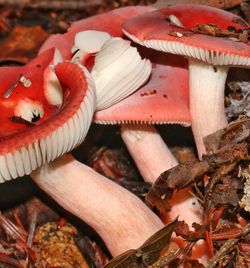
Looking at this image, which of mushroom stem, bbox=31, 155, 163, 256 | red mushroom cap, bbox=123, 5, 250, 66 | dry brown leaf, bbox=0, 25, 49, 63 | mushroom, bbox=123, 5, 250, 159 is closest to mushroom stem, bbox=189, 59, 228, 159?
mushroom, bbox=123, 5, 250, 159

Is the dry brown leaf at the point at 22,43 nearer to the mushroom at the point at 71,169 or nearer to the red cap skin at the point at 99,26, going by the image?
the red cap skin at the point at 99,26

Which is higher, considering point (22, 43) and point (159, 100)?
point (159, 100)

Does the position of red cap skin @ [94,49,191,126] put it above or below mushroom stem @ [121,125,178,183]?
above

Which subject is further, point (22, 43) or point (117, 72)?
point (22, 43)

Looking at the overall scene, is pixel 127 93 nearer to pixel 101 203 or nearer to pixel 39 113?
pixel 39 113

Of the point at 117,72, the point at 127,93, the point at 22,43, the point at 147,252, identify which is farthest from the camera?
the point at 22,43

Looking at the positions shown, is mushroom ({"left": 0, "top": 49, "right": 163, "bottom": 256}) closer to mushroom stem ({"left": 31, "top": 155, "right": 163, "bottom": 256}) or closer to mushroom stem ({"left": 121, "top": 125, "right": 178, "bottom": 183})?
mushroom stem ({"left": 31, "top": 155, "right": 163, "bottom": 256})

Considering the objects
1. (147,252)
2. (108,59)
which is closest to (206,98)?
(108,59)

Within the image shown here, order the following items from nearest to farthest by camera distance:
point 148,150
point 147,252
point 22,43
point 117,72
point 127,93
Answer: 1. point 147,252
2. point 117,72
3. point 127,93
4. point 148,150
5. point 22,43
